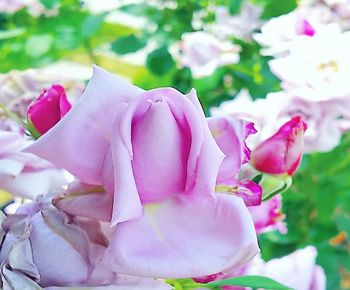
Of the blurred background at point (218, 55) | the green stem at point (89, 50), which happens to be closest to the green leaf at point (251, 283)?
the blurred background at point (218, 55)

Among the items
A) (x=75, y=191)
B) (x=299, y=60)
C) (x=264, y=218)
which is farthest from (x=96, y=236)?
(x=299, y=60)

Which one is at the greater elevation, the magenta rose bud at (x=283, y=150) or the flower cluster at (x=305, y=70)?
the magenta rose bud at (x=283, y=150)

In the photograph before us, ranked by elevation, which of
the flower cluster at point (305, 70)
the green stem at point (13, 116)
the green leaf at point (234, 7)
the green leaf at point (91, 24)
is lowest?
the green leaf at point (91, 24)

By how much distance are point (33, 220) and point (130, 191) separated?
56 mm

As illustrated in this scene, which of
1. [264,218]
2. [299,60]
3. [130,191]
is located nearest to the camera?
[130,191]

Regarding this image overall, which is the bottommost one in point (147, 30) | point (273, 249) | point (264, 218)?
point (273, 249)

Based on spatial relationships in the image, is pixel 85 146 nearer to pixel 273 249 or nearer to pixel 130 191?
pixel 130 191

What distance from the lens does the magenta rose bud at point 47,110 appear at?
333 mm

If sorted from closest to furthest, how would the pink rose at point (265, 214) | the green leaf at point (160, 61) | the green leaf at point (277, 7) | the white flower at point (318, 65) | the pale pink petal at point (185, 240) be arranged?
the pale pink petal at point (185, 240)
the pink rose at point (265, 214)
the white flower at point (318, 65)
the green leaf at point (277, 7)
the green leaf at point (160, 61)

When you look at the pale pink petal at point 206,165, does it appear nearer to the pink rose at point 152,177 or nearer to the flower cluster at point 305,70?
the pink rose at point 152,177

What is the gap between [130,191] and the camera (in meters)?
0.27

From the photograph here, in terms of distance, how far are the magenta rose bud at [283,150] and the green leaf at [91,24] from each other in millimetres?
471

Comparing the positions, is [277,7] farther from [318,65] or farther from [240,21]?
[318,65]

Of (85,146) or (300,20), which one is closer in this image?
(85,146)
